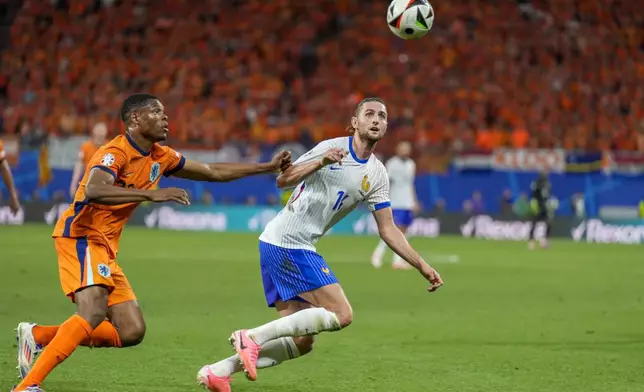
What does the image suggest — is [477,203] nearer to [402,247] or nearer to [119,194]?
[402,247]

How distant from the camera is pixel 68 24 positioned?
35.6 metres

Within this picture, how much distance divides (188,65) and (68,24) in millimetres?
4682

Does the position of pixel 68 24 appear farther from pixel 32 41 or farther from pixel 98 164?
pixel 98 164

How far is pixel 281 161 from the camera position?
725cm

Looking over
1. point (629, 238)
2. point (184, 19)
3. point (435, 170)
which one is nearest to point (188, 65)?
point (184, 19)

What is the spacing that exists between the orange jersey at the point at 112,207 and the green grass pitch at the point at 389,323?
115 cm

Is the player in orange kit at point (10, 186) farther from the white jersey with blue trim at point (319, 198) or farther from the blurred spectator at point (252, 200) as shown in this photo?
the blurred spectator at point (252, 200)

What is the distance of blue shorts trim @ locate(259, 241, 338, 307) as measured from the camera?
7.24 meters

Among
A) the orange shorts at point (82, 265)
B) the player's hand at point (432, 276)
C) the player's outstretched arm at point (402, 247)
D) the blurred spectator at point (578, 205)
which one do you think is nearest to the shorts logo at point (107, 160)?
the orange shorts at point (82, 265)

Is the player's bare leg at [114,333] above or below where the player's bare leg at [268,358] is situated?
above

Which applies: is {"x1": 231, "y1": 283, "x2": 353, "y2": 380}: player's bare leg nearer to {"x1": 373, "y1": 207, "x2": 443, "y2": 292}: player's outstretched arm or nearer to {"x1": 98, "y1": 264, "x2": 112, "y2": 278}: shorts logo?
{"x1": 373, "y1": 207, "x2": 443, "y2": 292}: player's outstretched arm

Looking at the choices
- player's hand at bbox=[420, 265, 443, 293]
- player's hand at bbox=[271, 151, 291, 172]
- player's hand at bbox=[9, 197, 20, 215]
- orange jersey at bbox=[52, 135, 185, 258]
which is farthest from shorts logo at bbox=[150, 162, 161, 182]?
player's hand at bbox=[9, 197, 20, 215]

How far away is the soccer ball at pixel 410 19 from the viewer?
10.4 metres

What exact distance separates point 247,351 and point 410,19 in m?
4.70
